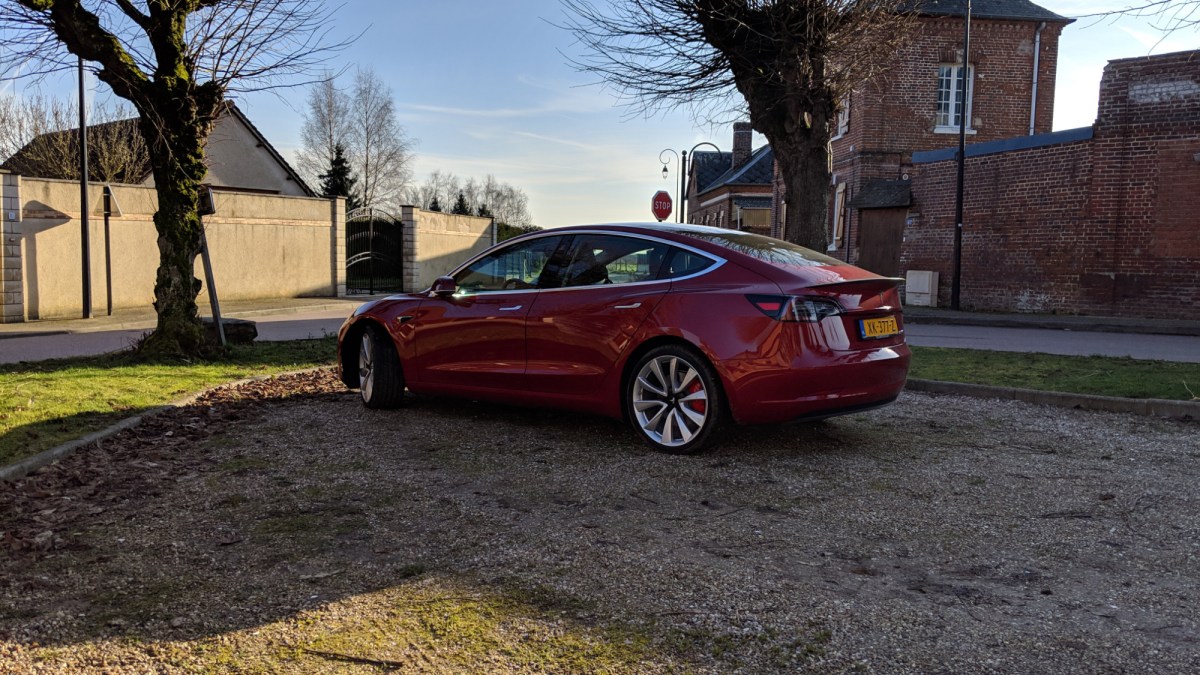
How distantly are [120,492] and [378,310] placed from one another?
276 cm

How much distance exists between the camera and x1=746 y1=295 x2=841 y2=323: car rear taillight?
5.04m

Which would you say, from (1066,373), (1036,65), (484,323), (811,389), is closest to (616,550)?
(811,389)

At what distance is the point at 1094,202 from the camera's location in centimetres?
1864

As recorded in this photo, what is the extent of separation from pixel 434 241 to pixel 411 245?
184 centimetres

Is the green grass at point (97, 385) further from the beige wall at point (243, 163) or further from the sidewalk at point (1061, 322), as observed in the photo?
the beige wall at point (243, 163)

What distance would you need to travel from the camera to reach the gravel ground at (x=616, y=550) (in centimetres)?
277

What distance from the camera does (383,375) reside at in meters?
6.91

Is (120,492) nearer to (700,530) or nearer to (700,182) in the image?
(700,530)

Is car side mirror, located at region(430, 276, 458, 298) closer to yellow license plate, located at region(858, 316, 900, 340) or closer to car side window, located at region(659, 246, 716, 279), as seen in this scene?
car side window, located at region(659, 246, 716, 279)

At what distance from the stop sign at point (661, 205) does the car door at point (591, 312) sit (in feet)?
72.8

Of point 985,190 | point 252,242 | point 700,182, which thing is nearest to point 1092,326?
point 985,190

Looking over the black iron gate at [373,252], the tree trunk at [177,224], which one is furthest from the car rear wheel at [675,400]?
the black iron gate at [373,252]

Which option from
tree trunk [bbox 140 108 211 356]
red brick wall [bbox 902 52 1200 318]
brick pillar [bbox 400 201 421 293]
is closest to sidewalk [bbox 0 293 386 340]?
brick pillar [bbox 400 201 421 293]

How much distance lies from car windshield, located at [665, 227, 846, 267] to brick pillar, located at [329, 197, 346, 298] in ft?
73.2
